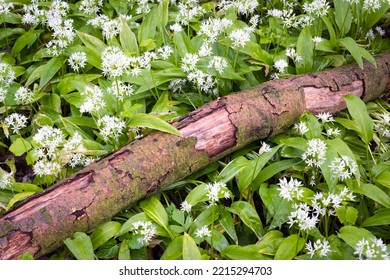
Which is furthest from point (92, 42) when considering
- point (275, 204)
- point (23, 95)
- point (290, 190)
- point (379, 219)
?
point (379, 219)

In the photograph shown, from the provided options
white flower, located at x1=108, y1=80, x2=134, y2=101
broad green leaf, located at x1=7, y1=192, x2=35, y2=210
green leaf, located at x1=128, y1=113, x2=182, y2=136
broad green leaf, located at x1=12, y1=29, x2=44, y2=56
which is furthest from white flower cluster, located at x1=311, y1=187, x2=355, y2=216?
broad green leaf, located at x1=12, y1=29, x2=44, y2=56

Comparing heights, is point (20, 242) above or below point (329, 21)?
below

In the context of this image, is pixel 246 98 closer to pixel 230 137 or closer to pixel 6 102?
pixel 230 137

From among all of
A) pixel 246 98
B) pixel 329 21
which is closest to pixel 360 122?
pixel 246 98

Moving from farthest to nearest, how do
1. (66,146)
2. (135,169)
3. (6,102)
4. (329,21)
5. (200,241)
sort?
(329,21)
(6,102)
(66,146)
(135,169)
(200,241)

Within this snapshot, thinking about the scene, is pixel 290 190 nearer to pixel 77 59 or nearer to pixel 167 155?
pixel 167 155

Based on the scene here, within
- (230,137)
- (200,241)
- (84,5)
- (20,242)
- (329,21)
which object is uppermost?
(84,5)

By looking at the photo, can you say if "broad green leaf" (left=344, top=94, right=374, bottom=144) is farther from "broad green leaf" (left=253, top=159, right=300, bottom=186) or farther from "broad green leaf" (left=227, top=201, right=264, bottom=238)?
"broad green leaf" (left=227, top=201, right=264, bottom=238)

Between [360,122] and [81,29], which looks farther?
[81,29]
